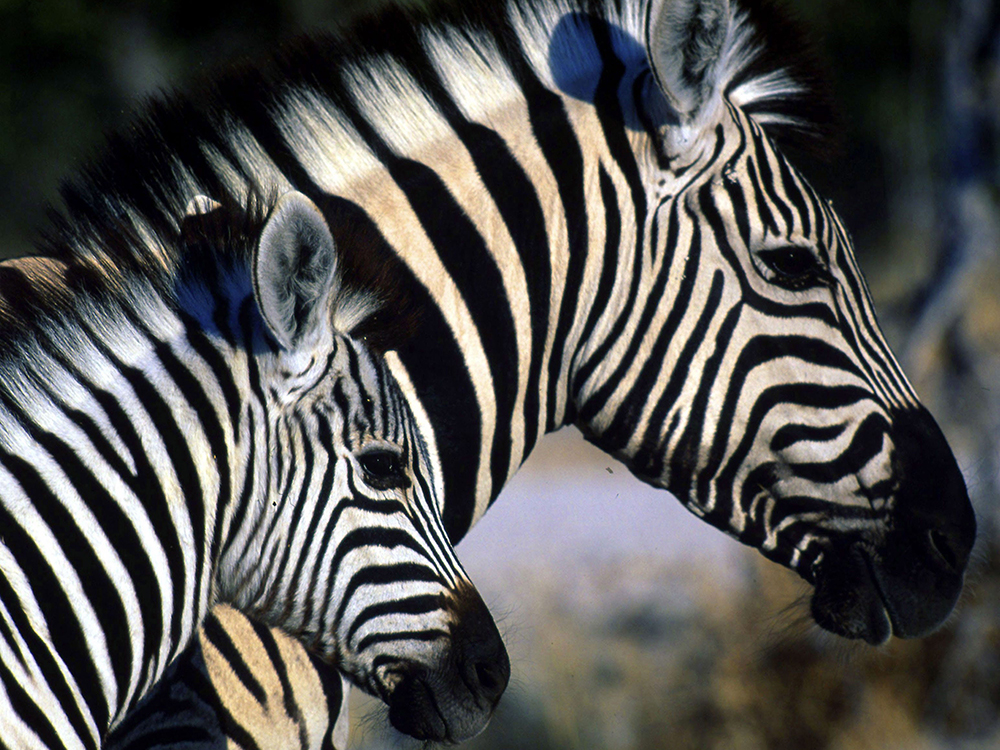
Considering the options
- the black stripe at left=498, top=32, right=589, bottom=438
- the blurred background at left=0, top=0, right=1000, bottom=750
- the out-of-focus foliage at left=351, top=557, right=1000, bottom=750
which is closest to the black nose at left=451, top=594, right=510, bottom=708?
the black stripe at left=498, top=32, right=589, bottom=438

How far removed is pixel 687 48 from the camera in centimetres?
318

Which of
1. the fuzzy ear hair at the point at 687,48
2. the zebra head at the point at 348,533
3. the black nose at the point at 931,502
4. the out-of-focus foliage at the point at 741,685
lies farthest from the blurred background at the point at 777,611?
the zebra head at the point at 348,533

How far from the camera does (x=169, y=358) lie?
8.09 ft

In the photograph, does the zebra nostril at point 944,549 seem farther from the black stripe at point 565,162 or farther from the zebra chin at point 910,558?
the black stripe at point 565,162

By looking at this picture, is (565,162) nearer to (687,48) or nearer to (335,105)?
(687,48)

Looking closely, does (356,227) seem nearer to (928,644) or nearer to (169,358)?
(169,358)

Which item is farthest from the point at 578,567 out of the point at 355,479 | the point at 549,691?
the point at 355,479

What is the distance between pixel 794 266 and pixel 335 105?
1.68m

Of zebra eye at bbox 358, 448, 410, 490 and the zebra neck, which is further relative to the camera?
zebra eye at bbox 358, 448, 410, 490

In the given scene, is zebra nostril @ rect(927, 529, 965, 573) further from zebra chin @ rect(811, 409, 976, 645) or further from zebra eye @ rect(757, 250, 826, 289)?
zebra eye @ rect(757, 250, 826, 289)

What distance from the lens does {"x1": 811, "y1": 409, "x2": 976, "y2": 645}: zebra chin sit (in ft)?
10.7

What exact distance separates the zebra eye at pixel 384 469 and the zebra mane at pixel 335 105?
0.41 m

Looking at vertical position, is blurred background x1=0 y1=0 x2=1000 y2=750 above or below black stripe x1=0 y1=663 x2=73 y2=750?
below

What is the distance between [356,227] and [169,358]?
30.3 inches
